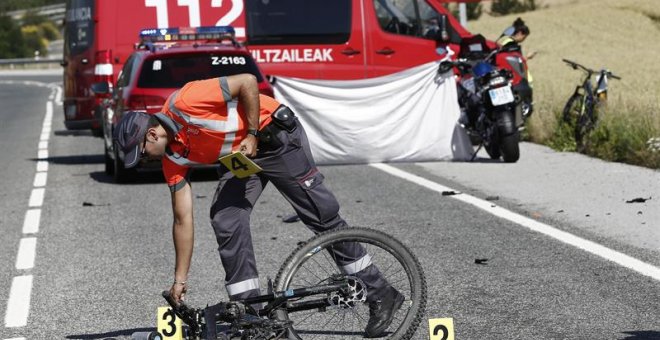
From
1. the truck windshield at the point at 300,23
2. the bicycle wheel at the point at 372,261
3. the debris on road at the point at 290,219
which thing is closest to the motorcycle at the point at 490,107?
the truck windshield at the point at 300,23

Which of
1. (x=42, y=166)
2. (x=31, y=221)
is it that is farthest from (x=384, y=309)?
(x=42, y=166)

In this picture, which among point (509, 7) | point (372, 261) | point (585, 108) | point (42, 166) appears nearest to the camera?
point (372, 261)

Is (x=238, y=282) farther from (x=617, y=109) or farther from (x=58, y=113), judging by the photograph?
(x=58, y=113)

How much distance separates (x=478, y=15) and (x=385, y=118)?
69.0 metres

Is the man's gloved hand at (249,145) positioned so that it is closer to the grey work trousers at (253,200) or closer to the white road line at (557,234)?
the grey work trousers at (253,200)

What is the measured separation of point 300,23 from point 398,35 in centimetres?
135

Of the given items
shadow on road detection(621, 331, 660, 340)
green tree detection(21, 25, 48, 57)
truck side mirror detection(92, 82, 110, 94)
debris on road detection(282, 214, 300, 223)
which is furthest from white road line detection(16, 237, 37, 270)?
green tree detection(21, 25, 48, 57)

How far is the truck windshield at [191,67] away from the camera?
15992mm

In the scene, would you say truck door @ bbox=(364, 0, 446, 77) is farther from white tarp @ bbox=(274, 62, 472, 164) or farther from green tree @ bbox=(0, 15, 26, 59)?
green tree @ bbox=(0, 15, 26, 59)

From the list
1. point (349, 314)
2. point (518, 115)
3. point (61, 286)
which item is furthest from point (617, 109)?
point (349, 314)

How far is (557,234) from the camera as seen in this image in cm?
1081

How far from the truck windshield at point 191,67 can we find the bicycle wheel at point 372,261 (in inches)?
361

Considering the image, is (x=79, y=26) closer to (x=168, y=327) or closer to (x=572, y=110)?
(x=572, y=110)

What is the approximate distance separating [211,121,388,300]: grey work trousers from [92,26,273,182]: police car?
28.5ft
